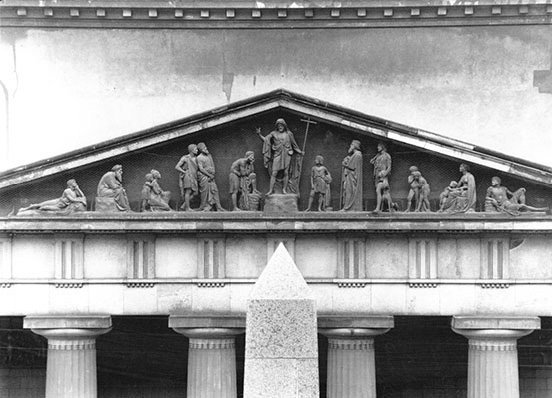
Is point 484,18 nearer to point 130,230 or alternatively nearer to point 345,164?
point 345,164

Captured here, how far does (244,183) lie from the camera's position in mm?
33406

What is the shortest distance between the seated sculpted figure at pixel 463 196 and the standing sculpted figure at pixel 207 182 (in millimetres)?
5973

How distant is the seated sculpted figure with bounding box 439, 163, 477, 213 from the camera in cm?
3309

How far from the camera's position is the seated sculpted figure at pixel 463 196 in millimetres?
33094

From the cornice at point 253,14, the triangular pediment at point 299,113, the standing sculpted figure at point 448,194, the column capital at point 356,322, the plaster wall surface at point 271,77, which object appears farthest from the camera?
the plaster wall surface at point 271,77

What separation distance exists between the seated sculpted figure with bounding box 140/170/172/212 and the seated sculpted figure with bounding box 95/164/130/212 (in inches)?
23.6

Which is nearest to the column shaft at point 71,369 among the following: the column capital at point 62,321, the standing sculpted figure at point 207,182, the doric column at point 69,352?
the doric column at point 69,352

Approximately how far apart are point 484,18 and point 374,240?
9022 millimetres

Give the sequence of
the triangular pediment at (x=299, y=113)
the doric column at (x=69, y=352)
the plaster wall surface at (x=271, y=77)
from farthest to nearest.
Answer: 1. the plaster wall surface at (x=271, y=77)
2. the doric column at (x=69, y=352)
3. the triangular pediment at (x=299, y=113)

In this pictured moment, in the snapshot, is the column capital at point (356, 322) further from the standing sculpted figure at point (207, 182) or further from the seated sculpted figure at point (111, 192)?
the seated sculpted figure at point (111, 192)

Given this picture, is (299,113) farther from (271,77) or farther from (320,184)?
(271,77)

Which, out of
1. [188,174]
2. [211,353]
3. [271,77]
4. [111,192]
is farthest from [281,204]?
[271,77]

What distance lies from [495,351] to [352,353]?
146 inches

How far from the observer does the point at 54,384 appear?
32969mm
